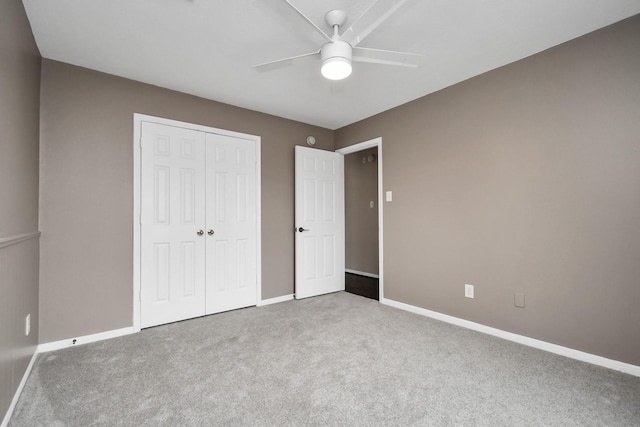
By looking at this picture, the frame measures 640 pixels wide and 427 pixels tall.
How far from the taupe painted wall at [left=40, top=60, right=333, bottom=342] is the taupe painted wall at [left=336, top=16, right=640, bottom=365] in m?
2.99

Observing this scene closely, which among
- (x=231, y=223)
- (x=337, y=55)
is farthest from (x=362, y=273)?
(x=337, y=55)

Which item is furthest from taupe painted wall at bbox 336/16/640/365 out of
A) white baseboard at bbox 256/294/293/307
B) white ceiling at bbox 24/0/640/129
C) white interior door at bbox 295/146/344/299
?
white baseboard at bbox 256/294/293/307

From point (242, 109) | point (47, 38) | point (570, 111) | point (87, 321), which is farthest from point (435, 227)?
point (47, 38)

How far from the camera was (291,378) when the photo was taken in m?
1.93

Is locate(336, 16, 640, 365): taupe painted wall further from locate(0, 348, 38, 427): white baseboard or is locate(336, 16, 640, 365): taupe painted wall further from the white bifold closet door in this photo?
locate(0, 348, 38, 427): white baseboard

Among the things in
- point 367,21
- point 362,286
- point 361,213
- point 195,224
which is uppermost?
point 367,21

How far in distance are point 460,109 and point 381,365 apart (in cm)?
254

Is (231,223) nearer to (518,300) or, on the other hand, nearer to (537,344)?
(518,300)

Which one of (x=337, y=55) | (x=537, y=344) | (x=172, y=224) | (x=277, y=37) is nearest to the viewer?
(x=337, y=55)

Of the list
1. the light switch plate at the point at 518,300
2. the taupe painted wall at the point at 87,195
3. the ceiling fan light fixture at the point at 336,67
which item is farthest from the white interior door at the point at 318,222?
the light switch plate at the point at 518,300

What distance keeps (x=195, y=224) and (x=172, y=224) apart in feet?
0.75

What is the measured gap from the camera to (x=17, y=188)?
1.80 m

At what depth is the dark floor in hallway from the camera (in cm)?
416

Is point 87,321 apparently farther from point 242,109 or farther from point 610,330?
point 610,330
